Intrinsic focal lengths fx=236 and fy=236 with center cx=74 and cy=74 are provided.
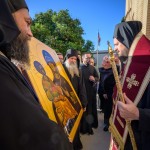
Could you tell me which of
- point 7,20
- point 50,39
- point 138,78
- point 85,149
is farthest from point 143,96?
point 50,39

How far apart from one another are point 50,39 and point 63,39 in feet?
5.45

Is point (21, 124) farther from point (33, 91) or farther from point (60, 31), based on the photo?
point (60, 31)

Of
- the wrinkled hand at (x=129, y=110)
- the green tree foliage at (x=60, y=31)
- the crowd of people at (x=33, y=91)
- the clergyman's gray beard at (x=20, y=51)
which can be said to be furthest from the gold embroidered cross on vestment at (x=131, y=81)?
the green tree foliage at (x=60, y=31)

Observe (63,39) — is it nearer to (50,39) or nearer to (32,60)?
(50,39)

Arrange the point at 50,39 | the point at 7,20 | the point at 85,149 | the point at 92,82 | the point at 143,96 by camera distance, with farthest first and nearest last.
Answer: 1. the point at 50,39
2. the point at 92,82
3. the point at 85,149
4. the point at 143,96
5. the point at 7,20

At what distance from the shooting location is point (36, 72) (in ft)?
7.11

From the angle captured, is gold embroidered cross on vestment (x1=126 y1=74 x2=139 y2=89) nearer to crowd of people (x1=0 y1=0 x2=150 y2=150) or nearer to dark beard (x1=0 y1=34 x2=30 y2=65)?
crowd of people (x1=0 y1=0 x2=150 y2=150)

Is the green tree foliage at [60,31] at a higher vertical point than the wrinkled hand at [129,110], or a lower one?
lower

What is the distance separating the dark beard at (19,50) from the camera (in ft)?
5.36

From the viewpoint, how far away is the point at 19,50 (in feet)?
6.02

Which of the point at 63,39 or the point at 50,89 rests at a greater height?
the point at 50,89

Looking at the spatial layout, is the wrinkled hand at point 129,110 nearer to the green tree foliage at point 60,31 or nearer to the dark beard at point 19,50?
the dark beard at point 19,50

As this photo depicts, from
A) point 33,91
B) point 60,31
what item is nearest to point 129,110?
point 33,91

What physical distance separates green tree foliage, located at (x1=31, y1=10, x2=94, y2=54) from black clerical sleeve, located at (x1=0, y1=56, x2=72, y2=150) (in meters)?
25.0
